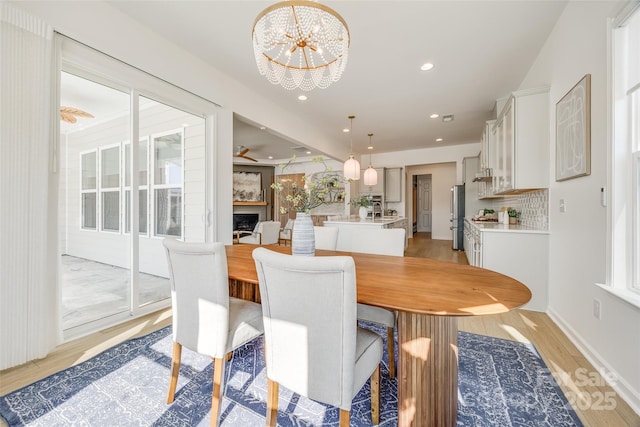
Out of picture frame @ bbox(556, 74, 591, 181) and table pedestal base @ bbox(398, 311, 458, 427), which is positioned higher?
picture frame @ bbox(556, 74, 591, 181)

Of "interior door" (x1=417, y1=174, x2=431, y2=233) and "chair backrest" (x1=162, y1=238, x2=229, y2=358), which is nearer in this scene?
"chair backrest" (x1=162, y1=238, x2=229, y2=358)

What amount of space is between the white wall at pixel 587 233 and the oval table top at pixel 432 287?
97 cm

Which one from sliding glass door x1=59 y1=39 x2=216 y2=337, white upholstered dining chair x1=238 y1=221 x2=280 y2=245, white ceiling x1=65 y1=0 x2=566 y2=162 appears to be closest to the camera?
white ceiling x1=65 y1=0 x2=566 y2=162

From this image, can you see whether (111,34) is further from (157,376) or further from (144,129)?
(157,376)

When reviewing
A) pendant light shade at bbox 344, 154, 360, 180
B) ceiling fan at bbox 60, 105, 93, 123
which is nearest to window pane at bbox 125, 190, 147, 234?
ceiling fan at bbox 60, 105, 93, 123

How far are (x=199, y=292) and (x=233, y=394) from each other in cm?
70

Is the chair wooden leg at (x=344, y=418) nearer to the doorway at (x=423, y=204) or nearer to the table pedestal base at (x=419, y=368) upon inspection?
the table pedestal base at (x=419, y=368)

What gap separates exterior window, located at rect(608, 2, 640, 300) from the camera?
1570 millimetres

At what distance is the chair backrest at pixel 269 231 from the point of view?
5.44 metres

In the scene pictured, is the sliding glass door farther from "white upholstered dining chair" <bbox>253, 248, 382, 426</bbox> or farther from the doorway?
the doorway

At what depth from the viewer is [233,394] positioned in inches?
61.3

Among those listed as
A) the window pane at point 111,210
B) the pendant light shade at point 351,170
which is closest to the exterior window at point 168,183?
the window pane at point 111,210

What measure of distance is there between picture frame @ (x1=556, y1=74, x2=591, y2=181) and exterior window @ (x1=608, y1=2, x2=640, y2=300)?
0.34m

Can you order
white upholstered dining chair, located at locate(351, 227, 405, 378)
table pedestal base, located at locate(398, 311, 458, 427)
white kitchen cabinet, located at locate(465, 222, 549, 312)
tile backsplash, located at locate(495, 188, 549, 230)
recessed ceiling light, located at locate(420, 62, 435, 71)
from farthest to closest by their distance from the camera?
1. recessed ceiling light, located at locate(420, 62, 435, 71)
2. tile backsplash, located at locate(495, 188, 549, 230)
3. white kitchen cabinet, located at locate(465, 222, 549, 312)
4. white upholstered dining chair, located at locate(351, 227, 405, 378)
5. table pedestal base, located at locate(398, 311, 458, 427)
